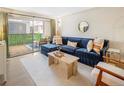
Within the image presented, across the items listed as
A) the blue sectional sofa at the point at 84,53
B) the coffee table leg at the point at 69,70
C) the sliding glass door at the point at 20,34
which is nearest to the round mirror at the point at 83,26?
the blue sectional sofa at the point at 84,53

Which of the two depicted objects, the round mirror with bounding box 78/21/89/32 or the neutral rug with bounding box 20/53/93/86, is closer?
the neutral rug with bounding box 20/53/93/86

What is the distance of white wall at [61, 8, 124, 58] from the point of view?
3.14 meters

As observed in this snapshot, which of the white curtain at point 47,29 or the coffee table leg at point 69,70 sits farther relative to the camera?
the white curtain at point 47,29

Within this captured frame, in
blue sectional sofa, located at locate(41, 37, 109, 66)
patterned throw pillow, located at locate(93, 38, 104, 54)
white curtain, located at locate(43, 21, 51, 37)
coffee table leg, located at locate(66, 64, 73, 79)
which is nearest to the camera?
coffee table leg, located at locate(66, 64, 73, 79)

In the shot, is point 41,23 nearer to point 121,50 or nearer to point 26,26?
point 26,26

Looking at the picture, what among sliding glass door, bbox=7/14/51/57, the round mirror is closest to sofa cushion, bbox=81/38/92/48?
the round mirror

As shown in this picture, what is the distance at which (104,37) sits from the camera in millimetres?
3541

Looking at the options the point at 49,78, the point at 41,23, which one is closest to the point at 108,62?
the point at 49,78

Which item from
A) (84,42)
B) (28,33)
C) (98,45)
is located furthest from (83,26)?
(28,33)

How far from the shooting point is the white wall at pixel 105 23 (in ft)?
10.3

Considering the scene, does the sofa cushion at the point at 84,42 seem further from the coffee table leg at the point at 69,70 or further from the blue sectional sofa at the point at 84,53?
the coffee table leg at the point at 69,70

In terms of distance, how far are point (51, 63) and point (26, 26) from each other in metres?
3.43

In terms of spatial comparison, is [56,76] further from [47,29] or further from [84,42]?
[47,29]

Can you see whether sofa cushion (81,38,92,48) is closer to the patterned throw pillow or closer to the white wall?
the white wall
